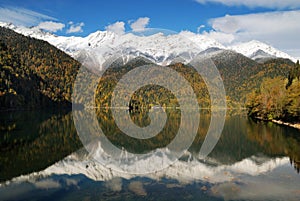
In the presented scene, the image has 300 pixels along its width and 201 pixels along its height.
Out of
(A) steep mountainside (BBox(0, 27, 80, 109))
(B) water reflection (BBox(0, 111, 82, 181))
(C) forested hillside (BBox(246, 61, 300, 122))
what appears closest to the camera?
(B) water reflection (BBox(0, 111, 82, 181))

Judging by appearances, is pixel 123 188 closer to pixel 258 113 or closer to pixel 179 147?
pixel 179 147

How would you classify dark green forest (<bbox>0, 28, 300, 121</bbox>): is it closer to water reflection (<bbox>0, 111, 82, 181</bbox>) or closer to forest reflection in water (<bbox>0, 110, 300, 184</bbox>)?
forest reflection in water (<bbox>0, 110, 300, 184</bbox>)

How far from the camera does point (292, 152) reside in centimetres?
3269

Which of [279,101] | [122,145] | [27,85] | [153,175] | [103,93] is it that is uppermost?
[27,85]

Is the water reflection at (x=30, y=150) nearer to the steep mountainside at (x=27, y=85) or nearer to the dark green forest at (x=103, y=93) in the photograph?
the dark green forest at (x=103, y=93)

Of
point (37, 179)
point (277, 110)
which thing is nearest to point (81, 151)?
point (37, 179)

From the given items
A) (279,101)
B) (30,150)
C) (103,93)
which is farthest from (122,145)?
(103,93)

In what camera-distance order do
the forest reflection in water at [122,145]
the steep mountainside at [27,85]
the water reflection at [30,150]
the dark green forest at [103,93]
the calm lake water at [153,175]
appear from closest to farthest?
the calm lake water at [153,175] → the water reflection at [30,150] → the forest reflection in water at [122,145] → the dark green forest at [103,93] → the steep mountainside at [27,85]

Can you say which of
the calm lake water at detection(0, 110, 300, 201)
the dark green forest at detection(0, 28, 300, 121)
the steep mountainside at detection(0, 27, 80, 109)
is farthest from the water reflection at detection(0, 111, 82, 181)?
the steep mountainside at detection(0, 27, 80, 109)

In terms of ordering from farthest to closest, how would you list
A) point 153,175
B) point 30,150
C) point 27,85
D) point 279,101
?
point 27,85
point 279,101
point 30,150
point 153,175

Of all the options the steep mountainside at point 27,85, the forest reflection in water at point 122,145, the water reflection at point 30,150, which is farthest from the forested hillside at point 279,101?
the steep mountainside at point 27,85

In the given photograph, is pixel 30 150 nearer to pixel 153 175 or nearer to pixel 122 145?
pixel 122 145

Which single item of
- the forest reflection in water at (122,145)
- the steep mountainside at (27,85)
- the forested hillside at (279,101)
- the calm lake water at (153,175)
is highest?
the steep mountainside at (27,85)

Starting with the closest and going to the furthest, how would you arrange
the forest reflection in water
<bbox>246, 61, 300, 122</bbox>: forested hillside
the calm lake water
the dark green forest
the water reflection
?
the calm lake water < the water reflection < the forest reflection in water < <bbox>246, 61, 300, 122</bbox>: forested hillside < the dark green forest
